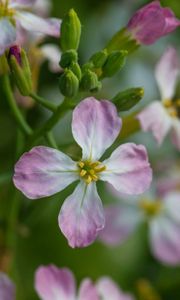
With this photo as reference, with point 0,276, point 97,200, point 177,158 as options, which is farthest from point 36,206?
point 177,158

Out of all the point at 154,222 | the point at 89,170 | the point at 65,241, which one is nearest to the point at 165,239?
the point at 154,222

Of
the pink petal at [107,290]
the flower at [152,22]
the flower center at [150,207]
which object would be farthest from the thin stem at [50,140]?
the flower center at [150,207]

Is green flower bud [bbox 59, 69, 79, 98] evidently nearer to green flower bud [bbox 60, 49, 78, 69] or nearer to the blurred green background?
green flower bud [bbox 60, 49, 78, 69]

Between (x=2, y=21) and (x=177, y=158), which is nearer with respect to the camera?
(x=2, y=21)

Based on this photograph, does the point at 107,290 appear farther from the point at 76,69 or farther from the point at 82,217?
the point at 76,69

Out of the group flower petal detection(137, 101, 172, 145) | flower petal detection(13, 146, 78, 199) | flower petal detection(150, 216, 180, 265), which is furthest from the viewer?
flower petal detection(150, 216, 180, 265)

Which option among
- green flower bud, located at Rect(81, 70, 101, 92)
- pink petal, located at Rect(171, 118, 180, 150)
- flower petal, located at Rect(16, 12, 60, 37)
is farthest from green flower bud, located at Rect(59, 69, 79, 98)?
pink petal, located at Rect(171, 118, 180, 150)

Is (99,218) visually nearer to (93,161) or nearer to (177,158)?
(93,161)
